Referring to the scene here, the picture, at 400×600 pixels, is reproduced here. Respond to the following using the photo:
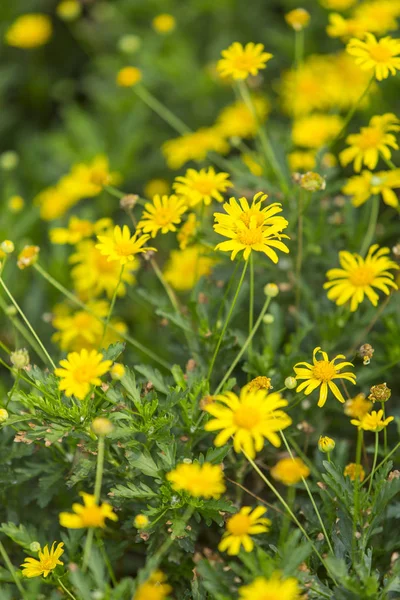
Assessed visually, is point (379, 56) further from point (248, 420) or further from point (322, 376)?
point (248, 420)

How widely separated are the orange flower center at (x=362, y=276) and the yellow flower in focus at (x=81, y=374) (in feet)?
2.61

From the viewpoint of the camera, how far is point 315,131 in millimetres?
3002

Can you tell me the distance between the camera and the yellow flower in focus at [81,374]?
5.25 feet

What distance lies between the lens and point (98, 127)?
3969 mm

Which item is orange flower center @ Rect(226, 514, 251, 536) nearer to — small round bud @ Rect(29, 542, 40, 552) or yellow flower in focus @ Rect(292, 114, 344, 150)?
small round bud @ Rect(29, 542, 40, 552)

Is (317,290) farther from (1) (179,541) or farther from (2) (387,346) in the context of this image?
(1) (179,541)

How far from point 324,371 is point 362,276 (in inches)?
15.8

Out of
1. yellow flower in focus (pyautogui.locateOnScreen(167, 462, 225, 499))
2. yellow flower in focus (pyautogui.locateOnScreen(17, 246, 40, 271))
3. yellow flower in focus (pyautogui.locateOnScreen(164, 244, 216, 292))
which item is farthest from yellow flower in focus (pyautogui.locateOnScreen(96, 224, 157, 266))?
yellow flower in focus (pyautogui.locateOnScreen(164, 244, 216, 292))

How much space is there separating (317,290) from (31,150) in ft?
7.11

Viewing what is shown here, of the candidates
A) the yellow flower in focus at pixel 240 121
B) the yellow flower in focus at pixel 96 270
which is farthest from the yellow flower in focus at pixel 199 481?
the yellow flower in focus at pixel 240 121

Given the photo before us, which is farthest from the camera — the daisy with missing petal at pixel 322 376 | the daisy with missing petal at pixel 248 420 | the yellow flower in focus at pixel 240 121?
the yellow flower in focus at pixel 240 121

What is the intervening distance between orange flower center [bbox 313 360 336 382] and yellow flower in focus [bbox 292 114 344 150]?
144cm

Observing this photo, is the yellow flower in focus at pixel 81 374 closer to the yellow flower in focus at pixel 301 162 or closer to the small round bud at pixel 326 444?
the small round bud at pixel 326 444

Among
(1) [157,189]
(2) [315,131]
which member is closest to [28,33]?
(1) [157,189]
